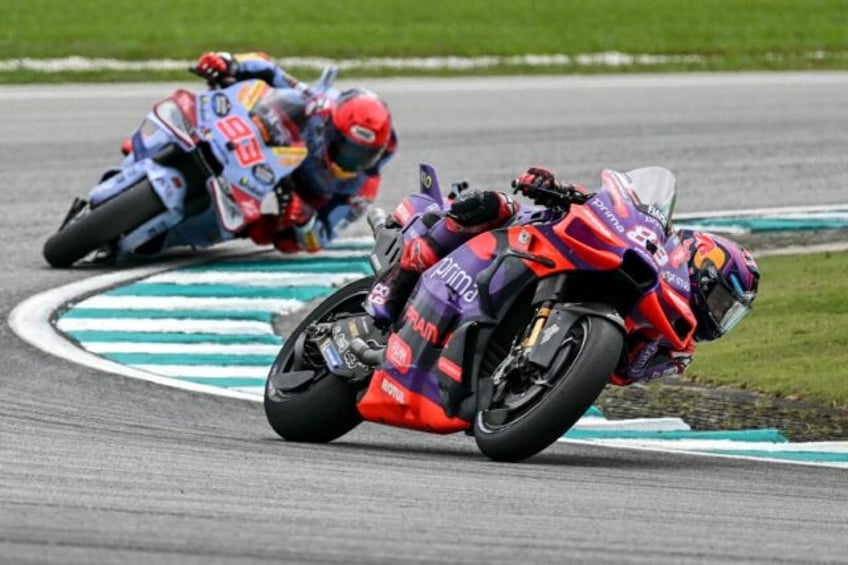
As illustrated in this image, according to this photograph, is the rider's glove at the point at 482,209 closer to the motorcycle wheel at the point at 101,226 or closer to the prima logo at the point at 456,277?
the prima logo at the point at 456,277

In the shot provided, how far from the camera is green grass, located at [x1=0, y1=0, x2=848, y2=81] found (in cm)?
2300

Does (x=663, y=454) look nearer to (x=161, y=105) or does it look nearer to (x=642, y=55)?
(x=161, y=105)

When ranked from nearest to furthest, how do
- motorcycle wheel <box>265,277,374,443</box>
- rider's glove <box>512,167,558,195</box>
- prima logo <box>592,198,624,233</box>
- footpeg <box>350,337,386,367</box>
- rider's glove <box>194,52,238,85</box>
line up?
prima logo <box>592,198,624,233</box> → rider's glove <box>512,167,558,195</box> → footpeg <box>350,337,386,367</box> → motorcycle wheel <box>265,277,374,443</box> → rider's glove <box>194,52,238,85</box>

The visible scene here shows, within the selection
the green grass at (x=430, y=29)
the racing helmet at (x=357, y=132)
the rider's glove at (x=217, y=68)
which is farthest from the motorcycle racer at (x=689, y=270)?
the green grass at (x=430, y=29)

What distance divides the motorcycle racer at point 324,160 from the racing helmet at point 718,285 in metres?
5.44

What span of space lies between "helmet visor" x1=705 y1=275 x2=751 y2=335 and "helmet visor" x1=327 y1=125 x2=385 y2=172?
5.58m

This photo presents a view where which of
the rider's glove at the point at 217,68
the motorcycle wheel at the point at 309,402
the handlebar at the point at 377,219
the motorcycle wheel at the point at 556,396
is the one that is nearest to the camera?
the motorcycle wheel at the point at 556,396

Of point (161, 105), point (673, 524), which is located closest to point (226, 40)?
point (161, 105)

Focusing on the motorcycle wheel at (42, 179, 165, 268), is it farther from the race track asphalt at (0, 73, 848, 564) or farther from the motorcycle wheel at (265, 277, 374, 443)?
the motorcycle wheel at (265, 277, 374, 443)

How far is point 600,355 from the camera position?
747cm

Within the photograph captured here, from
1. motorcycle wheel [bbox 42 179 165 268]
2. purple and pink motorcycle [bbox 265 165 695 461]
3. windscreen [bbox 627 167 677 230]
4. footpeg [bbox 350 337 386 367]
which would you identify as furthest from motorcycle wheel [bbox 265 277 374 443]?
motorcycle wheel [bbox 42 179 165 268]

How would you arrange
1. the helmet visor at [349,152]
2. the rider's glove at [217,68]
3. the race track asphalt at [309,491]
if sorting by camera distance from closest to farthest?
1. the race track asphalt at [309,491]
2. the helmet visor at [349,152]
3. the rider's glove at [217,68]

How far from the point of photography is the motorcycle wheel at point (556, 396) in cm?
742

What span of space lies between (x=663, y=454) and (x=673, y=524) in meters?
2.80
